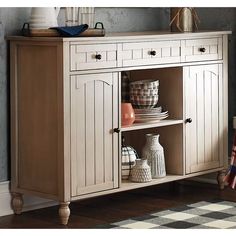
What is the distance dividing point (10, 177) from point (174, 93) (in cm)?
104

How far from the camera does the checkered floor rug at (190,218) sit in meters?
2.96

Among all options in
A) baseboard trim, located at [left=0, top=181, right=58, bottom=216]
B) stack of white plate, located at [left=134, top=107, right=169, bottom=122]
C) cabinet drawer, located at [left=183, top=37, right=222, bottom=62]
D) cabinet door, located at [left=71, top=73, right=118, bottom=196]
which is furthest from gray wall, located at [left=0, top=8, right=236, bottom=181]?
stack of white plate, located at [left=134, top=107, right=169, bottom=122]

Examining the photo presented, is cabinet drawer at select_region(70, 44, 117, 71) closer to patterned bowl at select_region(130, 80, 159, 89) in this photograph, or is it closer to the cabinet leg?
patterned bowl at select_region(130, 80, 159, 89)

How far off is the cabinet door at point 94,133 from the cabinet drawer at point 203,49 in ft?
1.85

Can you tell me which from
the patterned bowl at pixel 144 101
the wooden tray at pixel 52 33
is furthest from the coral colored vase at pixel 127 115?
the wooden tray at pixel 52 33

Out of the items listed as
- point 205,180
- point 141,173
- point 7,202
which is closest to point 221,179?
point 205,180

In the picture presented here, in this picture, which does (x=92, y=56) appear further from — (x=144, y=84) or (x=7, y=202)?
(x=7, y=202)

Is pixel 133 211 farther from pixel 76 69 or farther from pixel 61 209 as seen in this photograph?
pixel 76 69

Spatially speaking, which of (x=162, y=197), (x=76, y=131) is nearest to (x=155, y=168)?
(x=162, y=197)

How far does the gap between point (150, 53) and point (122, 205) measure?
2.79ft

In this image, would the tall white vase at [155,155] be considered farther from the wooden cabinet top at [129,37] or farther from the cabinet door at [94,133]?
the wooden cabinet top at [129,37]

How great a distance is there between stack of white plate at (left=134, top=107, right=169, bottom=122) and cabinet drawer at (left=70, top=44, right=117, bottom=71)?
421 millimetres

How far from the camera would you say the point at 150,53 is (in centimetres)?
328

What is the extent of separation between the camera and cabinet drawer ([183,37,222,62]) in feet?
11.5
